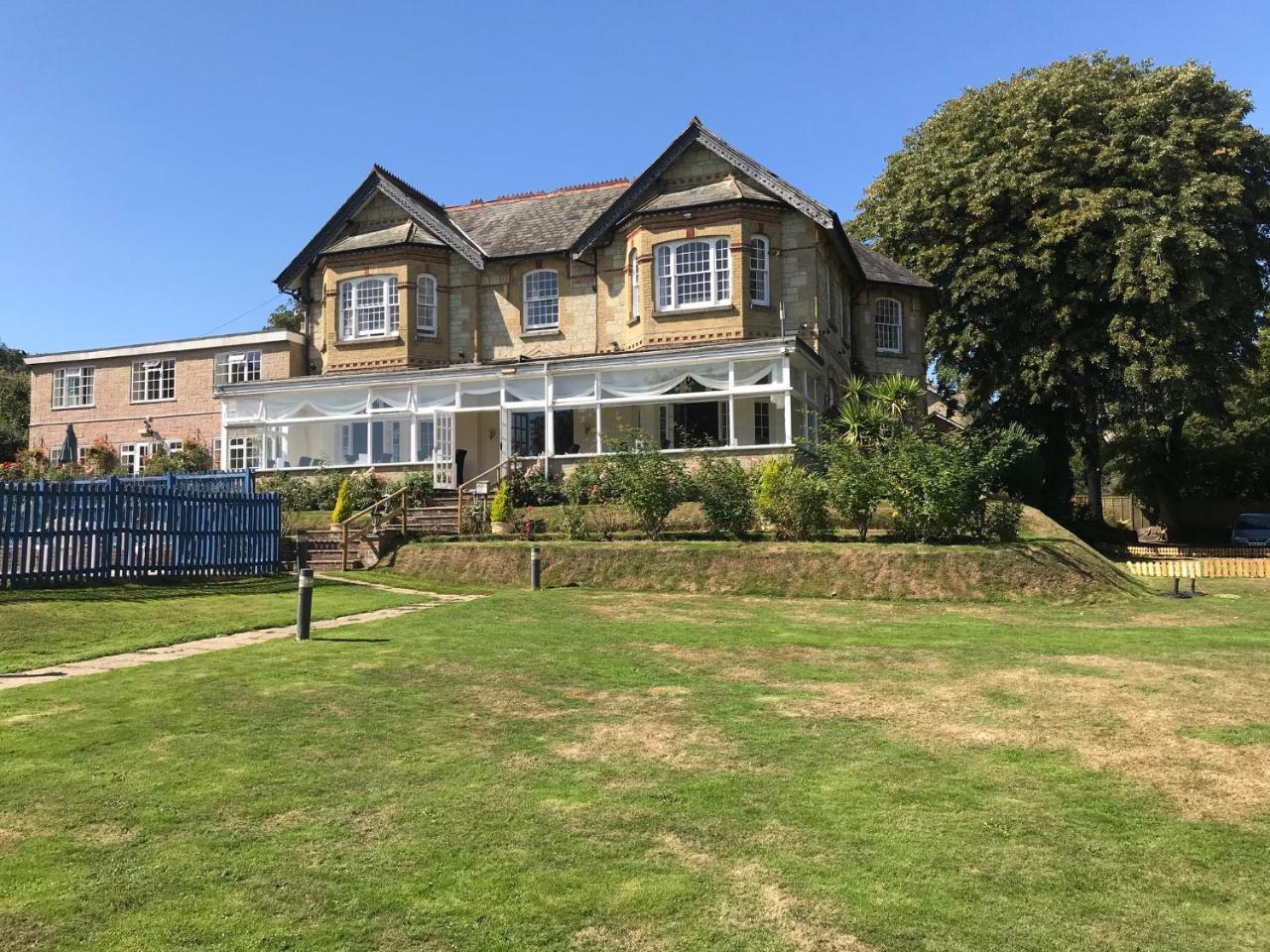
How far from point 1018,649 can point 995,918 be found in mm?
7544

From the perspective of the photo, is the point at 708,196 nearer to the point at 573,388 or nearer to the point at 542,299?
the point at 542,299

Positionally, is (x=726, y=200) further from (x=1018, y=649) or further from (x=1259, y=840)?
(x=1259, y=840)

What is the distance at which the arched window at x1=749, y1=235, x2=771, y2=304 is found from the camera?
27016 mm

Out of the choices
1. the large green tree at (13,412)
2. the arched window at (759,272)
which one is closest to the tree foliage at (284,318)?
the large green tree at (13,412)

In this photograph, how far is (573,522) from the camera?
70.4 feet

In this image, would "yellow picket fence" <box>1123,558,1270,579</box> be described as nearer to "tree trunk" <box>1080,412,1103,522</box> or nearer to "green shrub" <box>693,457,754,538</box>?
"tree trunk" <box>1080,412,1103,522</box>

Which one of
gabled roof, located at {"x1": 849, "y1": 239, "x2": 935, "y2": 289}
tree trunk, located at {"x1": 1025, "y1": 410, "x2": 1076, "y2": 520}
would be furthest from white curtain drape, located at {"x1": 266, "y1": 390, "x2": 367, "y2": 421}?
tree trunk, located at {"x1": 1025, "y1": 410, "x2": 1076, "y2": 520}

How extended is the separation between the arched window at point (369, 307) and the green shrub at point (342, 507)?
25.2ft

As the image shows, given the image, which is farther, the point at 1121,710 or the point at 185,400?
the point at 185,400

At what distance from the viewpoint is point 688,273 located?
2727 centimetres

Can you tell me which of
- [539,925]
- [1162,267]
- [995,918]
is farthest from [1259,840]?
[1162,267]

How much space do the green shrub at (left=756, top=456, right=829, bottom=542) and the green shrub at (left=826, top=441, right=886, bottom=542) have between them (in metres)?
0.36

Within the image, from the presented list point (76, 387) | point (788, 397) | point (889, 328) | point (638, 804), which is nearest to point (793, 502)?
point (788, 397)

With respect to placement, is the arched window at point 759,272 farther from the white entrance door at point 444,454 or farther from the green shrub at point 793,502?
the white entrance door at point 444,454
